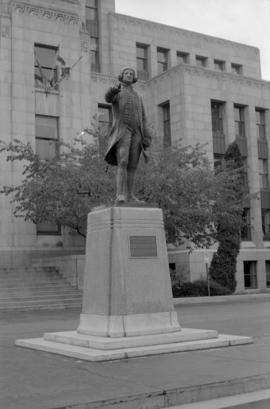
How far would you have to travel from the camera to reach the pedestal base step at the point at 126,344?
9.59 meters

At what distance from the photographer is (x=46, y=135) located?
3394 cm

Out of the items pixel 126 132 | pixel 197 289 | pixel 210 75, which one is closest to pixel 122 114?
pixel 126 132

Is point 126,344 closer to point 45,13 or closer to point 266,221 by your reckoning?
point 45,13

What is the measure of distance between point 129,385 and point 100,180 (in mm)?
17957

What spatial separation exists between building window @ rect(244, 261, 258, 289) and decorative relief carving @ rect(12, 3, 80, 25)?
18089 mm

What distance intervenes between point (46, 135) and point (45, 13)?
7.14m

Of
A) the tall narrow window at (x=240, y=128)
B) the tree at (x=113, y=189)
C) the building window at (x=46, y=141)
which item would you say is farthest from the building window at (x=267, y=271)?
the building window at (x=46, y=141)

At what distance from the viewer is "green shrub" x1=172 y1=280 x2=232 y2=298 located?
2972 centimetres

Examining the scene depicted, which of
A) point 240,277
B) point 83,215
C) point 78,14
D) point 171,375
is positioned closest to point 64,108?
point 78,14

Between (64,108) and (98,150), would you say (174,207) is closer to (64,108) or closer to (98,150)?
(98,150)

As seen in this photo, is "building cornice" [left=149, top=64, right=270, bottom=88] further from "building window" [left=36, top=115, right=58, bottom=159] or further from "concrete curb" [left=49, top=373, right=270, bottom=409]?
"concrete curb" [left=49, top=373, right=270, bottom=409]

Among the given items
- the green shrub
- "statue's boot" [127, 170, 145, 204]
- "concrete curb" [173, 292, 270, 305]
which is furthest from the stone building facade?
"statue's boot" [127, 170, 145, 204]

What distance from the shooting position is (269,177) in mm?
40969

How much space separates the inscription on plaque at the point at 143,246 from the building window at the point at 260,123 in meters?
31.4
